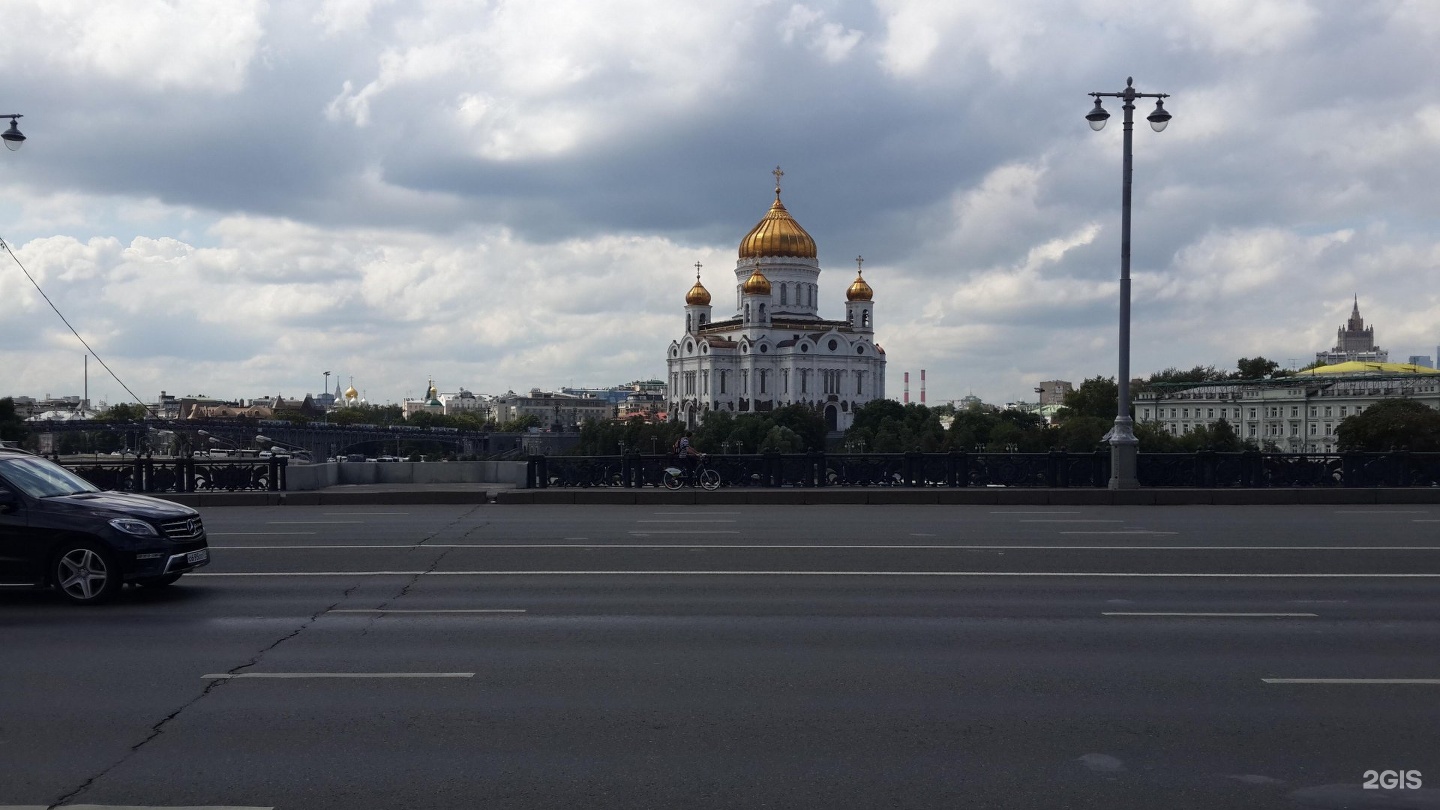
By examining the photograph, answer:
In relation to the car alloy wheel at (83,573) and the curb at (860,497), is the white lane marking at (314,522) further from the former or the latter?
the car alloy wheel at (83,573)

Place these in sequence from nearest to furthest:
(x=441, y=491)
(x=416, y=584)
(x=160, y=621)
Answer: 1. (x=160, y=621)
2. (x=416, y=584)
3. (x=441, y=491)

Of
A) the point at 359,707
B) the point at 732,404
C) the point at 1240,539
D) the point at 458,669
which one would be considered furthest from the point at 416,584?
the point at 732,404

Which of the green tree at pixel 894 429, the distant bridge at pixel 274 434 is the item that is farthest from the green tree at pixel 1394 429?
the distant bridge at pixel 274 434

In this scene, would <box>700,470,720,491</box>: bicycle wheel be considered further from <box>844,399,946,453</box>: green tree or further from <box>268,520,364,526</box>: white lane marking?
<box>844,399,946,453</box>: green tree

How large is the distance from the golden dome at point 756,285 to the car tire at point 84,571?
14589 cm

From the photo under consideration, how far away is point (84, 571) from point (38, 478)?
1.22 metres

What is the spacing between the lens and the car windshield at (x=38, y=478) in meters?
11.8

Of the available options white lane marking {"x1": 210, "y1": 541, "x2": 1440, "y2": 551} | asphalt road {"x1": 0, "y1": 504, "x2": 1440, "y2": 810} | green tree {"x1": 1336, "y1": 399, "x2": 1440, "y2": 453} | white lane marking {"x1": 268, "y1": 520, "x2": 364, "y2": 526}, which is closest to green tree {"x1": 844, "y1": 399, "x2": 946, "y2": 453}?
green tree {"x1": 1336, "y1": 399, "x2": 1440, "y2": 453}

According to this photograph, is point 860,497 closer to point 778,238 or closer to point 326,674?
point 326,674

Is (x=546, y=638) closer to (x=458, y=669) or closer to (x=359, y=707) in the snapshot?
(x=458, y=669)

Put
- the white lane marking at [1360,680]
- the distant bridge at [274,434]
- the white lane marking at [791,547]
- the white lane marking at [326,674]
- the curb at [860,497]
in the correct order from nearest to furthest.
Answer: the white lane marking at [1360,680] < the white lane marking at [326,674] < the white lane marking at [791,547] < the curb at [860,497] < the distant bridge at [274,434]

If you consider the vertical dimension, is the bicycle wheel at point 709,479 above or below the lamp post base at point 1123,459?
below

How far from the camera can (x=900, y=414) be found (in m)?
146

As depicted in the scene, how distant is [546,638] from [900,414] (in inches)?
5432
